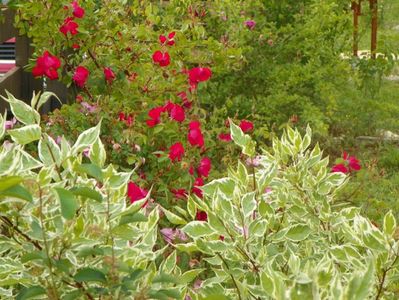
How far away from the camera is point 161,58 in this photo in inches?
157

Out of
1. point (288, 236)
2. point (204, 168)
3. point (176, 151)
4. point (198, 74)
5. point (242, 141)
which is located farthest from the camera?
point (198, 74)

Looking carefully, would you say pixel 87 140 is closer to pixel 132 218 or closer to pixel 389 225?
pixel 132 218

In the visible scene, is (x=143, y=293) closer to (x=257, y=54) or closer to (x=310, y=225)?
(x=310, y=225)

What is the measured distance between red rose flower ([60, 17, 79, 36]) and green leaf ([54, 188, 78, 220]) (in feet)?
8.91

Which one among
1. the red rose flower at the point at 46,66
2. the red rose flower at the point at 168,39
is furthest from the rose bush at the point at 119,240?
the red rose flower at the point at 168,39

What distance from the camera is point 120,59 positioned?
163 inches

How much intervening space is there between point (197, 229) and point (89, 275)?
0.44 metres

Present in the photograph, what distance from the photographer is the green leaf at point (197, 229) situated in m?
1.82

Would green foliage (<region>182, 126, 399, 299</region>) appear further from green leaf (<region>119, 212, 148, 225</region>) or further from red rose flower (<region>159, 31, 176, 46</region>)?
red rose flower (<region>159, 31, 176, 46</region>)

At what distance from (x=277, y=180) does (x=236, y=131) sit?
18cm

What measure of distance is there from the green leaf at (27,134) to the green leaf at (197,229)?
0.41 metres

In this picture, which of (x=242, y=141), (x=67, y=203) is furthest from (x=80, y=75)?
(x=67, y=203)

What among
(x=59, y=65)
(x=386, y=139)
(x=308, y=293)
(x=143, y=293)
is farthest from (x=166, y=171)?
(x=386, y=139)

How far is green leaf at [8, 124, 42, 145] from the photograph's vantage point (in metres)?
1.54
